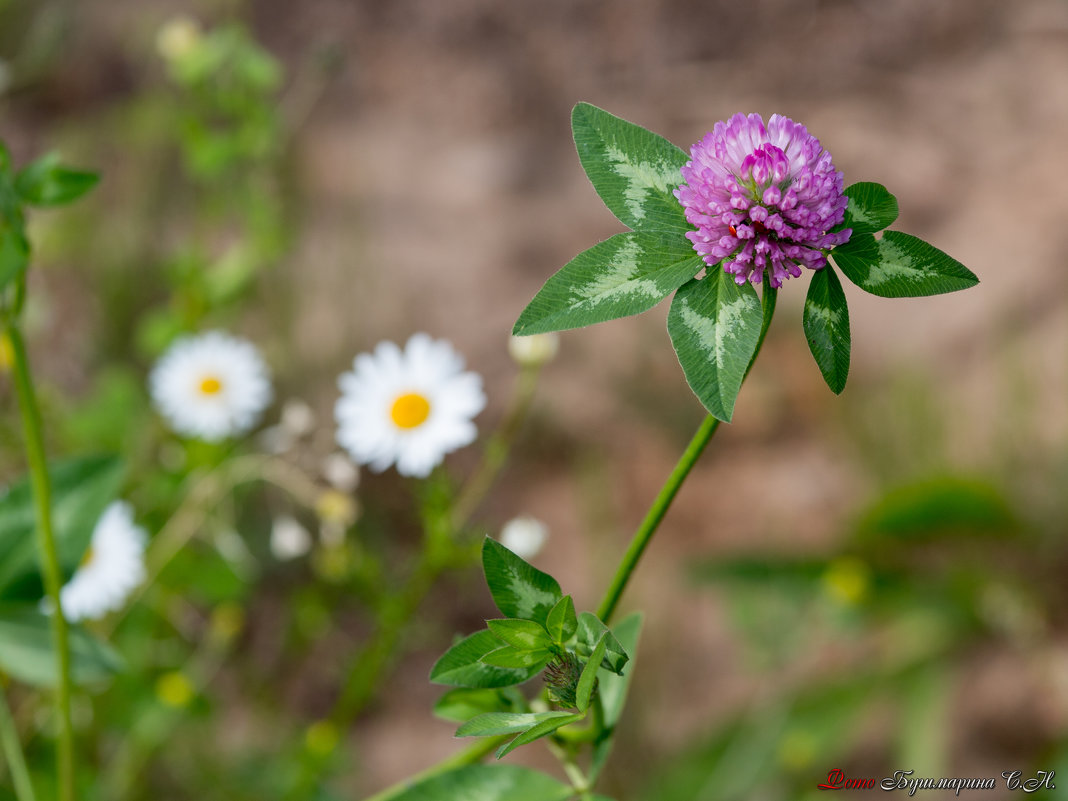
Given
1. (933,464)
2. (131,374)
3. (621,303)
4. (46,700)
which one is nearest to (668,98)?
(933,464)

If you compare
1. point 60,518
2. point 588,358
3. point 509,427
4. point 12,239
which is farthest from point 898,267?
point 588,358

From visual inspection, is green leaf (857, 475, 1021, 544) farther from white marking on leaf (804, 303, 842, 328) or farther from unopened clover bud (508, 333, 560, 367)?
white marking on leaf (804, 303, 842, 328)

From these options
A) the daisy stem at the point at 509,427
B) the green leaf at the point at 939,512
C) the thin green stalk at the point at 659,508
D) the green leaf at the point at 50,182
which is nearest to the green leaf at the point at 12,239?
the green leaf at the point at 50,182

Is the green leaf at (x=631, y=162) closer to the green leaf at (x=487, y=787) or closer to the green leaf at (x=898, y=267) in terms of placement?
the green leaf at (x=898, y=267)

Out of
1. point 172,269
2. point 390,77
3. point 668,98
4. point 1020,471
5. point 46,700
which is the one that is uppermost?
point 390,77

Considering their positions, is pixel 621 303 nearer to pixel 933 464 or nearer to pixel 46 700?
pixel 46 700

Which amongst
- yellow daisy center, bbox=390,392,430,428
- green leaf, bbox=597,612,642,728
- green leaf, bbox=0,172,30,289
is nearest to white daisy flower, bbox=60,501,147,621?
yellow daisy center, bbox=390,392,430,428
